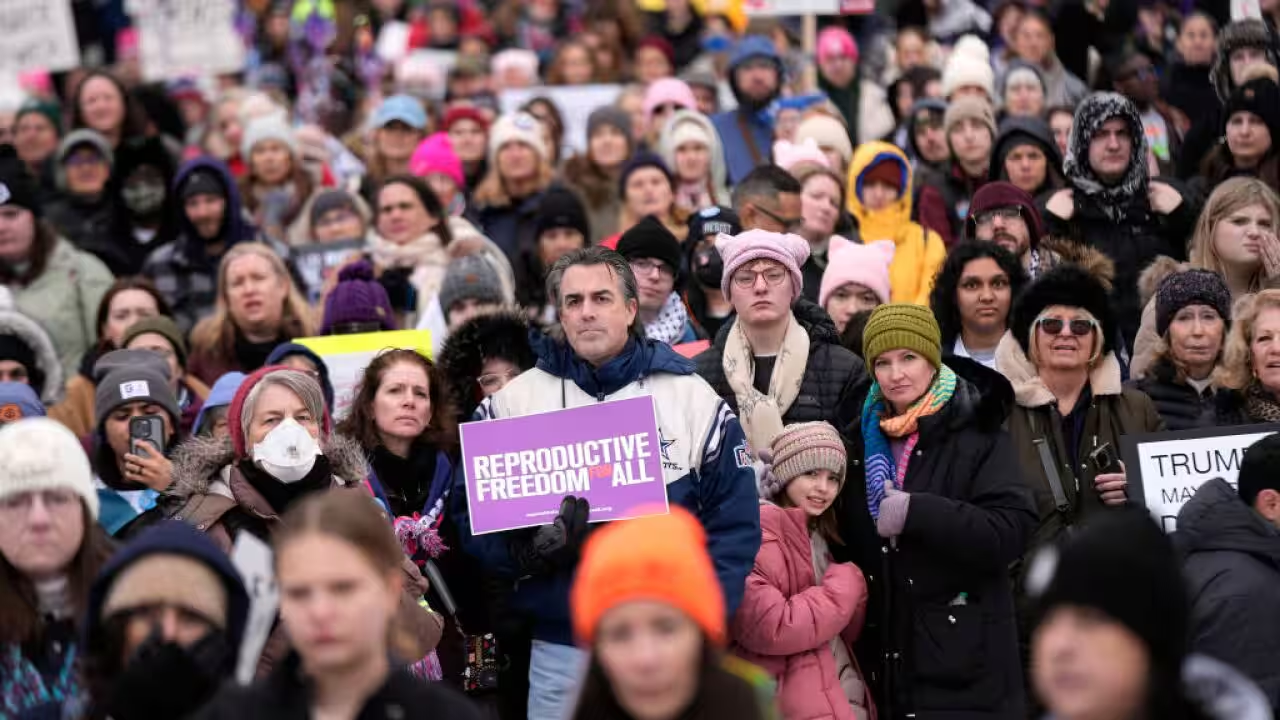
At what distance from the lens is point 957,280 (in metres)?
9.01

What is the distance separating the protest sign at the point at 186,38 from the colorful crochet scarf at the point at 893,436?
9.97 m

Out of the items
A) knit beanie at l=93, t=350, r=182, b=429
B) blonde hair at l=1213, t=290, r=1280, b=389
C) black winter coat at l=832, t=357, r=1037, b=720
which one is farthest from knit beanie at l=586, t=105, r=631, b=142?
black winter coat at l=832, t=357, r=1037, b=720

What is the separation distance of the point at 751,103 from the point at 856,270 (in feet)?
13.8

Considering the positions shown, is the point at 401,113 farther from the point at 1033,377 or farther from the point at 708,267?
the point at 1033,377

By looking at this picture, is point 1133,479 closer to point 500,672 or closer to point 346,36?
point 500,672

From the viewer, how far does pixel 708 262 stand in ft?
31.5

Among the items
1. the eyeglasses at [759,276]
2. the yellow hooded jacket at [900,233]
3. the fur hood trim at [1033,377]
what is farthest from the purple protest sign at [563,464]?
the yellow hooded jacket at [900,233]

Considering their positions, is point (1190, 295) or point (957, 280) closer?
point (1190, 295)

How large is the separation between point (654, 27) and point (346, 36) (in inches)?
153

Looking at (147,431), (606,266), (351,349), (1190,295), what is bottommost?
(147,431)

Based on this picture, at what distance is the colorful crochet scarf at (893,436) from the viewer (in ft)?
24.2

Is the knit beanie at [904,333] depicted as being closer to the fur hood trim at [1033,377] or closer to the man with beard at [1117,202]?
the fur hood trim at [1033,377]

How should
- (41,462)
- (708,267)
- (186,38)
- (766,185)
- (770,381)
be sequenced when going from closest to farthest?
(41,462)
(770,381)
(708,267)
(766,185)
(186,38)

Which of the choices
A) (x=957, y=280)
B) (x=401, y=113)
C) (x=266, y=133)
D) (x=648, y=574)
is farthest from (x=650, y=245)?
(x=401, y=113)
